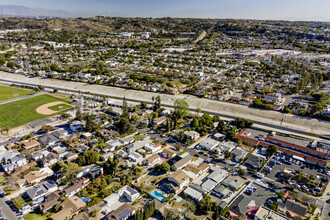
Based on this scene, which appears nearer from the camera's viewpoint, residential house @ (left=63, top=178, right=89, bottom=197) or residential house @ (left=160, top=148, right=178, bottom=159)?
residential house @ (left=63, top=178, right=89, bottom=197)

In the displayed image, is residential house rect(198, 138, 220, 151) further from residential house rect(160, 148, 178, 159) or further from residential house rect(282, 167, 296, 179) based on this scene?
residential house rect(282, 167, 296, 179)

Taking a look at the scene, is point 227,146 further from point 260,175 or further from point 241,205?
point 241,205

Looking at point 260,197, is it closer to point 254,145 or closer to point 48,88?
point 254,145

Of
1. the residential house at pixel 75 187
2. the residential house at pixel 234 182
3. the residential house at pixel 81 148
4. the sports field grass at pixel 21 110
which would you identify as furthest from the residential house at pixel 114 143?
the sports field grass at pixel 21 110

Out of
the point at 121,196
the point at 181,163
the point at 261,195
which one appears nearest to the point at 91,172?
the point at 121,196

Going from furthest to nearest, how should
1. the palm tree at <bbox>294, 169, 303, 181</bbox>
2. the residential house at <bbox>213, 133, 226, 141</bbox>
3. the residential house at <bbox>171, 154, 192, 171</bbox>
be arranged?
the residential house at <bbox>213, 133, 226, 141</bbox>, the residential house at <bbox>171, 154, 192, 171</bbox>, the palm tree at <bbox>294, 169, 303, 181</bbox>

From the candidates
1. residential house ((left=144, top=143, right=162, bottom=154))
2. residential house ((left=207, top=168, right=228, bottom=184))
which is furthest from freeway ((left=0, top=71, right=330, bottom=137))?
residential house ((left=207, top=168, right=228, bottom=184))

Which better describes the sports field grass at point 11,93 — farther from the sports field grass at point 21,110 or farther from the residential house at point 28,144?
the residential house at point 28,144
